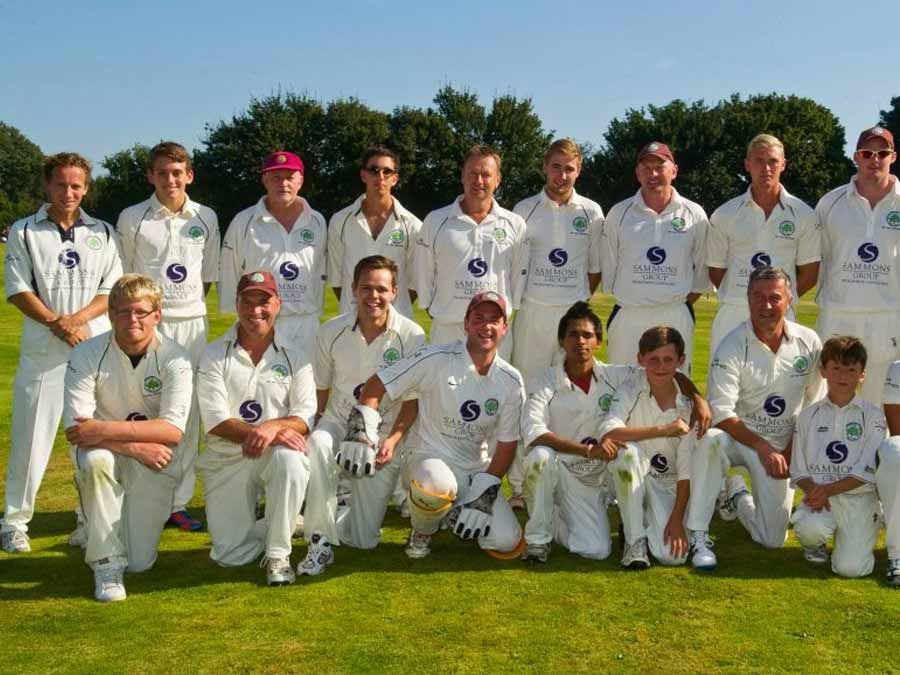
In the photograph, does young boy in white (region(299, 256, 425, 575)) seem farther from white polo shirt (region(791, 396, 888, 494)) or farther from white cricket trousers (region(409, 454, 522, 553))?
white polo shirt (region(791, 396, 888, 494))

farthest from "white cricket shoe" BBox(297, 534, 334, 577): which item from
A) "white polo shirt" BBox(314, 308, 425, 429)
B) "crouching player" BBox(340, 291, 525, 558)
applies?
"white polo shirt" BBox(314, 308, 425, 429)

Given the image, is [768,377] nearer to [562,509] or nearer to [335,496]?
[562,509]

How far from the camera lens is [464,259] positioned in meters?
7.02

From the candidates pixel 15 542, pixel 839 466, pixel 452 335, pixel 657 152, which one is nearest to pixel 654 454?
pixel 839 466

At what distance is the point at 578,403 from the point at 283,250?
8.50ft

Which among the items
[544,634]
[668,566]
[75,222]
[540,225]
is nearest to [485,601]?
[544,634]

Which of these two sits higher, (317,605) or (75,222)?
(75,222)

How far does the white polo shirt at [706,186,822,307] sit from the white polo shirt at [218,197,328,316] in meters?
3.22

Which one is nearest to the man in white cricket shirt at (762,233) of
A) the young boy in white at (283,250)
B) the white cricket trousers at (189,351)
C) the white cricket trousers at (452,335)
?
the white cricket trousers at (452,335)

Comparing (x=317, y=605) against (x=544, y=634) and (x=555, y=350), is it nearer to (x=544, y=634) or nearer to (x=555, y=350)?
(x=544, y=634)

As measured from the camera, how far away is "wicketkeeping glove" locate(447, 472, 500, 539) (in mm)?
5461

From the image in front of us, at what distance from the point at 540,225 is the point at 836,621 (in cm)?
378

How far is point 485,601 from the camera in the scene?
4914mm

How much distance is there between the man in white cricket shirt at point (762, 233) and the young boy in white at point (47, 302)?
4.68 meters
